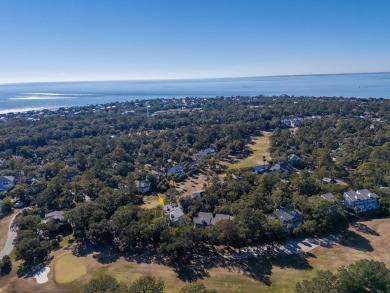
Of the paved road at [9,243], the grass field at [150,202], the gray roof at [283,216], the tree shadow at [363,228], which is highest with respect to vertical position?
the gray roof at [283,216]

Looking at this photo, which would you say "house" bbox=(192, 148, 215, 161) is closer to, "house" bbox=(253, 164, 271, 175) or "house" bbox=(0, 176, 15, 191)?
"house" bbox=(253, 164, 271, 175)

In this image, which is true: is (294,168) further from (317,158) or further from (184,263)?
(184,263)

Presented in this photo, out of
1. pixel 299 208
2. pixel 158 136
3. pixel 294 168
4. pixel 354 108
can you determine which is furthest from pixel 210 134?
pixel 354 108

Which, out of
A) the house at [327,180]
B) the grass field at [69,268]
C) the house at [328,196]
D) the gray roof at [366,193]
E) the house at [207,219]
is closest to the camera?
the grass field at [69,268]

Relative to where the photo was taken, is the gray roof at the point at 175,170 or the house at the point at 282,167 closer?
the house at the point at 282,167

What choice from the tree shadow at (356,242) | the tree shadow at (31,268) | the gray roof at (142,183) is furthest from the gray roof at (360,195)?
the tree shadow at (31,268)

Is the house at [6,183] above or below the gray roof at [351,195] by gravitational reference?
below

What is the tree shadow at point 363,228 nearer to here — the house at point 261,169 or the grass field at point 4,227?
the house at point 261,169

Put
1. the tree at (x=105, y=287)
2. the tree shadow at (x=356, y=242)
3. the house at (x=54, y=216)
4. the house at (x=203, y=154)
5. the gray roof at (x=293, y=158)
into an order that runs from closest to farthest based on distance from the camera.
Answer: the tree at (x=105, y=287), the tree shadow at (x=356, y=242), the house at (x=54, y=216), the gray roof at (x=293, y=158), the house at (x=203, y=154)

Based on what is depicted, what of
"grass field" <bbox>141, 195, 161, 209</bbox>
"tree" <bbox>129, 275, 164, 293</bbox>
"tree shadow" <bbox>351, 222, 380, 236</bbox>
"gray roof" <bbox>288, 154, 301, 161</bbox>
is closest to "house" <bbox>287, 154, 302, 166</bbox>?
"gray roof" <bbox>288, 154, 301, 161</bbox>
